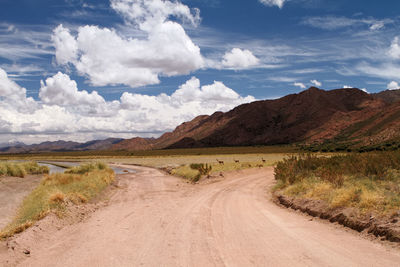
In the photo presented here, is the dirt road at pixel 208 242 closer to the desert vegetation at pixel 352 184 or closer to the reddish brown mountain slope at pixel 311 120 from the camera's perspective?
the desert vegetation at pixel 352 184

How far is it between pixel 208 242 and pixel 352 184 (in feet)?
24.5

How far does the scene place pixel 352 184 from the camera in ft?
40.5

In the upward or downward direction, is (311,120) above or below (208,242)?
above

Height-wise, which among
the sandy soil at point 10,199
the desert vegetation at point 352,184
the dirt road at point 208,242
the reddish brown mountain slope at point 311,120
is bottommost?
the sandy soil at point 10,199

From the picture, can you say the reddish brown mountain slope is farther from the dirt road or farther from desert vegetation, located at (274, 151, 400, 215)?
the dirt road

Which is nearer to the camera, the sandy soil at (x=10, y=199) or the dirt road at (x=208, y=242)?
the dirt road at (x=208, y=242)

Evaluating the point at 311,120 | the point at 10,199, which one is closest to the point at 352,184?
the point at 10,199

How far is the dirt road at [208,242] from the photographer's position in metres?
6.29

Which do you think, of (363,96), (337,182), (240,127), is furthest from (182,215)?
(363,96)

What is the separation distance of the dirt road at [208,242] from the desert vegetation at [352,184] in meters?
1.25

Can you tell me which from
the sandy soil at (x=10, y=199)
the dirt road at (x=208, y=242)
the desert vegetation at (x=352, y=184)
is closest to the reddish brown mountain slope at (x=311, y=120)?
the desert vegetation at (x=352, y=184)

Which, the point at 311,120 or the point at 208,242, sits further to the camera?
the point at 311,120

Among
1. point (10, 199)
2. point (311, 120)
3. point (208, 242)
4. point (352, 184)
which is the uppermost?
point (311, 120)

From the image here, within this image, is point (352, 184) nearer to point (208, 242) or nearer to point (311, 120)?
point (208, 242)
